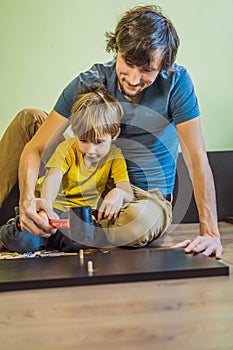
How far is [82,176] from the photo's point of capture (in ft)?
4.92

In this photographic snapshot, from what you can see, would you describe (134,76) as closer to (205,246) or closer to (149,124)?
(149,124)

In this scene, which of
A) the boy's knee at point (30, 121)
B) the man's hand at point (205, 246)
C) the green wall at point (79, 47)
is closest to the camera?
the man's hand at point (205, 246)

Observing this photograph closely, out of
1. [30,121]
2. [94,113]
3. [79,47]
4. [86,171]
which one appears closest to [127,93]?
[94,113]

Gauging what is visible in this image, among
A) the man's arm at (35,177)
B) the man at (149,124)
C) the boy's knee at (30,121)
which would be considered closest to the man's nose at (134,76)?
the man at (149,124)

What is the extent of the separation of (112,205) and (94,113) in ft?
0.95

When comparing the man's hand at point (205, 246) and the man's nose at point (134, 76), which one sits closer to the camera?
the man's hand at point (205, 246)

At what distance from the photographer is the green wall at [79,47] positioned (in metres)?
2.12

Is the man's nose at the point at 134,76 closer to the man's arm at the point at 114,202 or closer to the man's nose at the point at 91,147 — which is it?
the man's nose at the point at 91,147

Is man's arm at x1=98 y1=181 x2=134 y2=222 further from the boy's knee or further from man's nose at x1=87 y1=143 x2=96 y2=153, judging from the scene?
the boy's knee

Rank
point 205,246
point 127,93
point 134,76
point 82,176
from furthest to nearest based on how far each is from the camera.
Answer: point 82,176, point 127,93, point 134,76, point 205,246

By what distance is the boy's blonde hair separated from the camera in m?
1.39

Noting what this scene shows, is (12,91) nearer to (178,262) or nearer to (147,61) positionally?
(147,61)

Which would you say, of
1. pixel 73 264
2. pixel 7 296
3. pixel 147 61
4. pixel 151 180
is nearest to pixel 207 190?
pixel 151 180

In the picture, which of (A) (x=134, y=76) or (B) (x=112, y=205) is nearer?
(A) (x=134, y=76)
